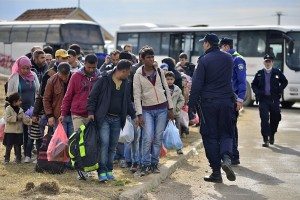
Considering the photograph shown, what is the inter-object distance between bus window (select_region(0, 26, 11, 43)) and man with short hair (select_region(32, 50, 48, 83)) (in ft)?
76.3

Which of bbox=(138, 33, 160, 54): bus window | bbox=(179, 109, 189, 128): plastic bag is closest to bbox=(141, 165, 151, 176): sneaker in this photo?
bbox=(179, 109, 189, 128): plastic bag

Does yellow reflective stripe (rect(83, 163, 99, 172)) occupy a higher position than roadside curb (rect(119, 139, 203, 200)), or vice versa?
yellow reflective stripe (rect(83, 163, 99, 172))

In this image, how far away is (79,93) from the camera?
787cm

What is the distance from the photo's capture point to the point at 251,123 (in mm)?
17203

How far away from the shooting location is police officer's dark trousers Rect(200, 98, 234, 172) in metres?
8.31

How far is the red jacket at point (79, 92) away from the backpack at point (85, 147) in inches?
16.2

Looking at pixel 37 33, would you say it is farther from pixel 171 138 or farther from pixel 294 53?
pixel 171 138

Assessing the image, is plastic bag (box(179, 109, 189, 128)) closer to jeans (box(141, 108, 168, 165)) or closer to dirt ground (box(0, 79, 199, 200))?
dirt ground (box(0, 79, 199, 200))

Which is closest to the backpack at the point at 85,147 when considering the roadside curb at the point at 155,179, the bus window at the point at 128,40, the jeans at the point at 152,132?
the roadside curb at the point at 155,179

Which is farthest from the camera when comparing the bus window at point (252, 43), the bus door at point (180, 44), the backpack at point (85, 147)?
the bus door at point (180, 44)

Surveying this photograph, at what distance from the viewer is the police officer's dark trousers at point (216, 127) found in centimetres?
831

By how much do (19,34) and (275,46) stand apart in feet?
49.1

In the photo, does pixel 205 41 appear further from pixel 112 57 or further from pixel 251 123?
pixel 251 123

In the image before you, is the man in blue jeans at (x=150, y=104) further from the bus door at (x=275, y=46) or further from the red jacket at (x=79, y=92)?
the bus door at (x=275, y=46)
